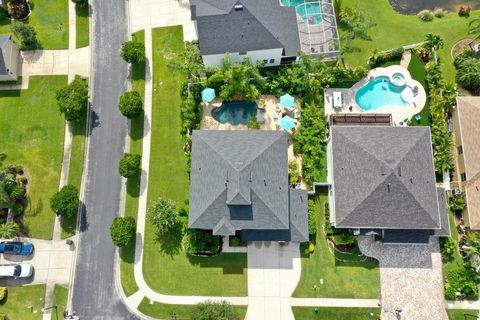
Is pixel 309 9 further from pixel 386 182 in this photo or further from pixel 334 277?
pixel 334 277

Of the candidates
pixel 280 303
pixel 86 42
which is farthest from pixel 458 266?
pixel 86 42

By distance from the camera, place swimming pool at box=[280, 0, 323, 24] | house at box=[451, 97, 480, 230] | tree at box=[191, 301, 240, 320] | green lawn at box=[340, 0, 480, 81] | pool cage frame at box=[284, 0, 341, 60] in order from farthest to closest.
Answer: green lawn at box=[340, 0, 480, 81] < swimming pool at box=[280, 0, 323, 24] < pool cage frame at box=[284, 0, 341, 60] < house at box=[451, 97, 480, 230] < tree at box=[191, 301, 240, 320]

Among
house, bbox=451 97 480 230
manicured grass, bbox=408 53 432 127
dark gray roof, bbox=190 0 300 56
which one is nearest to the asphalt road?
dark gray roof, bbox=190 0 300 56

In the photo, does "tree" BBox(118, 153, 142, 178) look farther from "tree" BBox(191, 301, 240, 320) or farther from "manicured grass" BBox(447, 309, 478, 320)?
"manicured grass" BBox(447, 309, 478, 320)

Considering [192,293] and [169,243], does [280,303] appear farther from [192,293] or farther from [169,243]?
[169,243]

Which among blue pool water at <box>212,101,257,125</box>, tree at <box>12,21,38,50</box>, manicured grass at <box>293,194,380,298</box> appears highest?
tree at <box>12,21,38,50</box>

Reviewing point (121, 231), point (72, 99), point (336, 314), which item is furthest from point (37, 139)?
point (336, 314)

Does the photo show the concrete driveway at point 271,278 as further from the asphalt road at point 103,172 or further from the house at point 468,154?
the house at point 468,154
